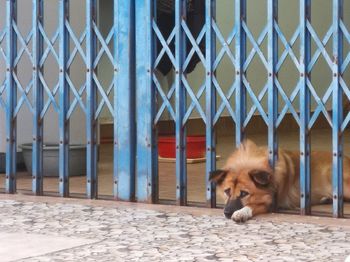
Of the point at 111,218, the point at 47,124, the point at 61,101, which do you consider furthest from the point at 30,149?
the point at 111,218

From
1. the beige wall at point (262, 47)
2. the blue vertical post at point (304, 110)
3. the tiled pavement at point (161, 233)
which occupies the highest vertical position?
the beige wall at point (262, 47)

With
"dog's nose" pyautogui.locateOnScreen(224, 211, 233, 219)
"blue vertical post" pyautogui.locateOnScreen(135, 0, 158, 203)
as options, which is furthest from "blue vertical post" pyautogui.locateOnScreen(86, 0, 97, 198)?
"dog's nose" pyautogui.locateOnScreen(224, 211, 233, 219)

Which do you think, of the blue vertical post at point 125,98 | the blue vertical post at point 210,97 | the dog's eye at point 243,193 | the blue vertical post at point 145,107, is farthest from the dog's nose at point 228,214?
the blue vertical post at point 125,98

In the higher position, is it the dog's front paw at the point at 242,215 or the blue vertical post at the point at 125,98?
the blue vertical post at the point at 125,98

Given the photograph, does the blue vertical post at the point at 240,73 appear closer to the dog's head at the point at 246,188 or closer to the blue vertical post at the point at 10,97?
the dog's head at the point at 246,188

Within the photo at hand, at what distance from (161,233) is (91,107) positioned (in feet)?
5.19

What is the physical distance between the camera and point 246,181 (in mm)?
A: 5191

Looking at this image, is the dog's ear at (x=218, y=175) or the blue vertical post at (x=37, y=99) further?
the blue vertical post at (x=37, y=99)

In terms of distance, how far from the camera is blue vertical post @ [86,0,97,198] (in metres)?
5.85

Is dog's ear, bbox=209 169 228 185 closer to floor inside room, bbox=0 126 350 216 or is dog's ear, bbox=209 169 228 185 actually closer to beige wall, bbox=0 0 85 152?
floor inside room, bbox=0 126 350 216

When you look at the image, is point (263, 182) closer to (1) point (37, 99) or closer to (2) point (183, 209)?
(2) point (183, 209)

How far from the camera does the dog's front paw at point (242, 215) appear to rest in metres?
4.93

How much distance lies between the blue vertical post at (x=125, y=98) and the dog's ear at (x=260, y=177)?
3.21 ft

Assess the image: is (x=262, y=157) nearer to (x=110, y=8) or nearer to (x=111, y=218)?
(x=111, y=218)
